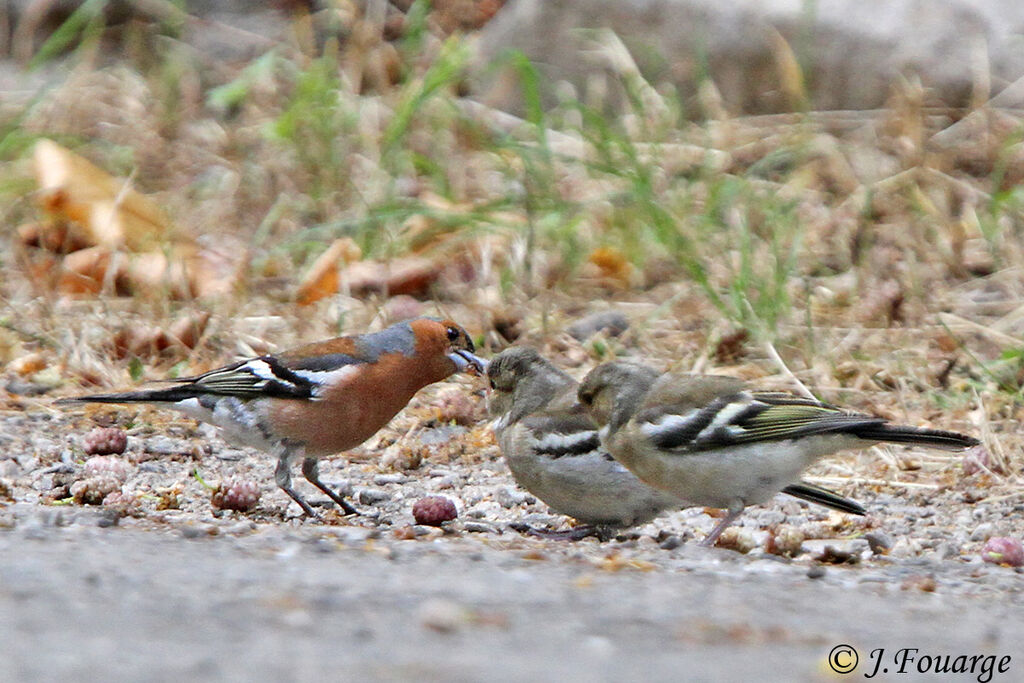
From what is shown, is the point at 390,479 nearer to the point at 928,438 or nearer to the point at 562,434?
the point at 562,434

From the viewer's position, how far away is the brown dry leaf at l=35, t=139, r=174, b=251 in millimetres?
7652

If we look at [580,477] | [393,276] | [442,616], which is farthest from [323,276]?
[442,616]

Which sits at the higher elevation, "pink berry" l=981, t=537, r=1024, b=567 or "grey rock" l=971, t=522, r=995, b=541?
"pink berry" l=981, t=537, r=1024, b=567

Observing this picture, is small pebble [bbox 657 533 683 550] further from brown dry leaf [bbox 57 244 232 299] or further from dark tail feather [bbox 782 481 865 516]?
brown dry leaf [bbox 57 244 232 299]

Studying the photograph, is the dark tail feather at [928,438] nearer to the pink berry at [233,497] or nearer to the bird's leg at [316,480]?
the bird's leg at [316,480]

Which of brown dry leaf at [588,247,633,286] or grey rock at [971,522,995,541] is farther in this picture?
brown dry leaf at [588,247,633,286]

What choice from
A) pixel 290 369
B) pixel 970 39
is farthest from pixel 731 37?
pixel 290 369

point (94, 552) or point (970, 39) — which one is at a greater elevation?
point (970, 39)

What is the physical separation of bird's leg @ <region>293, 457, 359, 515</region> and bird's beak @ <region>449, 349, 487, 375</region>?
2.25ft

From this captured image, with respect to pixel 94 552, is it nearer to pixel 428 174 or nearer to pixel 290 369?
pixel 290 369

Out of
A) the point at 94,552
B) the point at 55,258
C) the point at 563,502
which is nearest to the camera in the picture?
the point at 94,552

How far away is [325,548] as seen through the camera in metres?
3.54

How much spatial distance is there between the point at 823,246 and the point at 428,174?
8.59ft

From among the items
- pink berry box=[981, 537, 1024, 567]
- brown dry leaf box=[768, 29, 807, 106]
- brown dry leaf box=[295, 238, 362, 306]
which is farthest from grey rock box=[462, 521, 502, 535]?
brown dry leaf box=[768, 29, 807, 106]
